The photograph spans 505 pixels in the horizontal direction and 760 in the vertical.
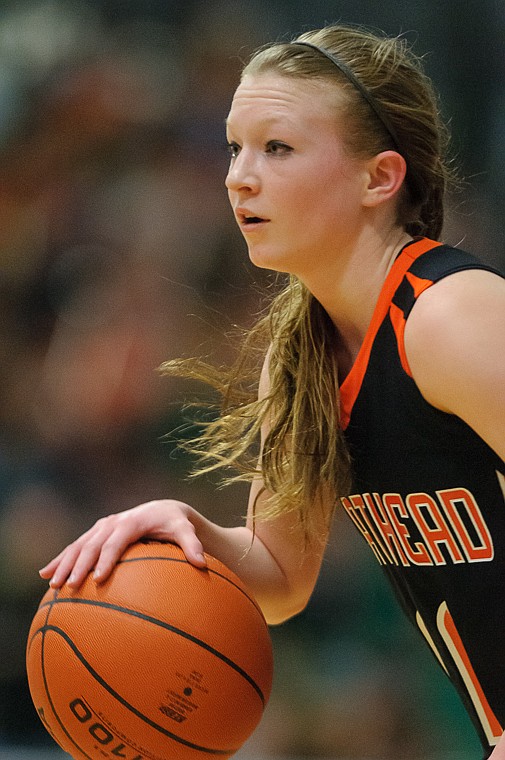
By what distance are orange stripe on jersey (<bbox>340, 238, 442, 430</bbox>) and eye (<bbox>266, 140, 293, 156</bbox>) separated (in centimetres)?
29

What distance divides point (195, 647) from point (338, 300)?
72 cm

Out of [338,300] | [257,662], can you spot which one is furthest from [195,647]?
[338,300]

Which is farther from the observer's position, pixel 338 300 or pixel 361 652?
pixel 361 652

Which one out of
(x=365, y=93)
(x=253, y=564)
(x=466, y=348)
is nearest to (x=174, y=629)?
(x=253, y=564)

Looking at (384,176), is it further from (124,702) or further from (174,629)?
(124,702)

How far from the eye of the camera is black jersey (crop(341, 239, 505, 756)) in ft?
5.84

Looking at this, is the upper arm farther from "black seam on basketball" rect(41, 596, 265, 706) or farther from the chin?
"black seam on basketball" rect(41, 596, 265, 706)

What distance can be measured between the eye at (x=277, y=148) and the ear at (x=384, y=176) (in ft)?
0.55

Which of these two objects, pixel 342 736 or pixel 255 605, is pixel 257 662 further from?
pixel 342 736

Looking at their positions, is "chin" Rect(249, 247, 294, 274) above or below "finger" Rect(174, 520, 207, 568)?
above

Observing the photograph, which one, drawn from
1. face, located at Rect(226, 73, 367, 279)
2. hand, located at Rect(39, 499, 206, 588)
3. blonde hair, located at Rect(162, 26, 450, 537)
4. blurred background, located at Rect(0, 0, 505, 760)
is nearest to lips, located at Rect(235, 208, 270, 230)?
face, located at Rect(226, 73, 367, 279)

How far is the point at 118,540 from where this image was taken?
2.00 meters

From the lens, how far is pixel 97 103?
4418 millimetres

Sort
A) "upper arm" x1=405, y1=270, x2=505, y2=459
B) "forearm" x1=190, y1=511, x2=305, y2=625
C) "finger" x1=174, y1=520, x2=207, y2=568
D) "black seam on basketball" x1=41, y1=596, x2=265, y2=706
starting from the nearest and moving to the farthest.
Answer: "upper arm" x1=405, y1=270, x2=505, y2=459, "black seam on basketball" x1=41, y1=596, x2=265, y2=706, "finger" x1=174, y1=520, x2=207, y2=568, "forearm" x1=190, y1=511, x2=305, y2=625
